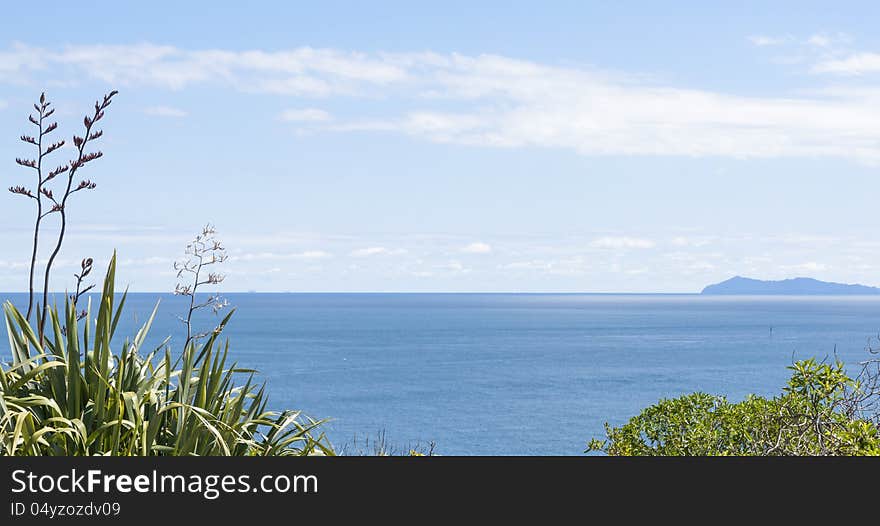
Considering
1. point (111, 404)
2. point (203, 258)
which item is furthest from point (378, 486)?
point (203, 258)

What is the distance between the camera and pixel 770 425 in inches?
199

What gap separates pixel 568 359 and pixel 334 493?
7327 centimetres

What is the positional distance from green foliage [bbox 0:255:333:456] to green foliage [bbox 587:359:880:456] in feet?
8.24

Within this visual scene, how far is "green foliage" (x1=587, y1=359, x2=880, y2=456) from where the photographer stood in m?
4.30

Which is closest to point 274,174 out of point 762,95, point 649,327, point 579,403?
point 579,403

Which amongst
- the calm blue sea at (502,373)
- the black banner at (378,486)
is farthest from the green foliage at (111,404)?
the calm blue sea at (502,373)

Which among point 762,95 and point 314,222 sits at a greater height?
point 762,95

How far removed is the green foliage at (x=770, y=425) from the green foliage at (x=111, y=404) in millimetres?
2512

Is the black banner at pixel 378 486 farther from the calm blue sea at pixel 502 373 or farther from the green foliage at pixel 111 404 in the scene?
the calm blue sea at pixel 502 373

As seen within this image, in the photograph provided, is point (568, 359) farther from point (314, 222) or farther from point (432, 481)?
point (314, 222)

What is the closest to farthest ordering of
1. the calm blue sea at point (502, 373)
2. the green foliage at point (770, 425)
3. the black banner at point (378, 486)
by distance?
the black banner at point (378, 486), the green foliage at point (770, 425), the calm blue sea at point (502, 373)

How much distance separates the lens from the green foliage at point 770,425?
14.1ft

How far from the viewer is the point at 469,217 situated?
552 feet

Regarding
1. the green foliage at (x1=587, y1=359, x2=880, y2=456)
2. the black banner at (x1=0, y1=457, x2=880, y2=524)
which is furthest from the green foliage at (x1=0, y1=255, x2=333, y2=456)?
the green foliage at (x1=587, y1=359, x2=880, y2=456)
